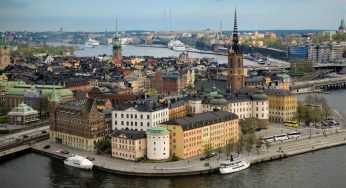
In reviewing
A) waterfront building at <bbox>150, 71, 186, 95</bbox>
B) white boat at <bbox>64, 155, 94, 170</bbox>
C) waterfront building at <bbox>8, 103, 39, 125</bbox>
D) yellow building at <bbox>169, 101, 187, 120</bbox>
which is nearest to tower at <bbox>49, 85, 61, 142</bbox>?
white boat at <bbox>64, 155, 94, 170</bbox>

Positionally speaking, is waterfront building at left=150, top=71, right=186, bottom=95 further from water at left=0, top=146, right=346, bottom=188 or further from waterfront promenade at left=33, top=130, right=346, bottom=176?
water at left=0, top=146, right=346, bottom=188

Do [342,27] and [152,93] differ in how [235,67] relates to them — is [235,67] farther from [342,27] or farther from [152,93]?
[342,27]

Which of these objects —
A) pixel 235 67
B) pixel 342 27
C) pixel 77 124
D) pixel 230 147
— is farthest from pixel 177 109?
pixel 342 27

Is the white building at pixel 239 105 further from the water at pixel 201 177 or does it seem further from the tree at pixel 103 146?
the tree at pixel 103 146

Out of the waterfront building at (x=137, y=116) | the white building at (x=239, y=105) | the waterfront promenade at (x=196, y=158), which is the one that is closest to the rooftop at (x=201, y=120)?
the waterfront promenade at (x=196, y=158)

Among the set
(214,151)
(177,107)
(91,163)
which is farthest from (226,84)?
(91,163)

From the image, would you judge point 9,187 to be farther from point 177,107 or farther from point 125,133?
point 177,107
